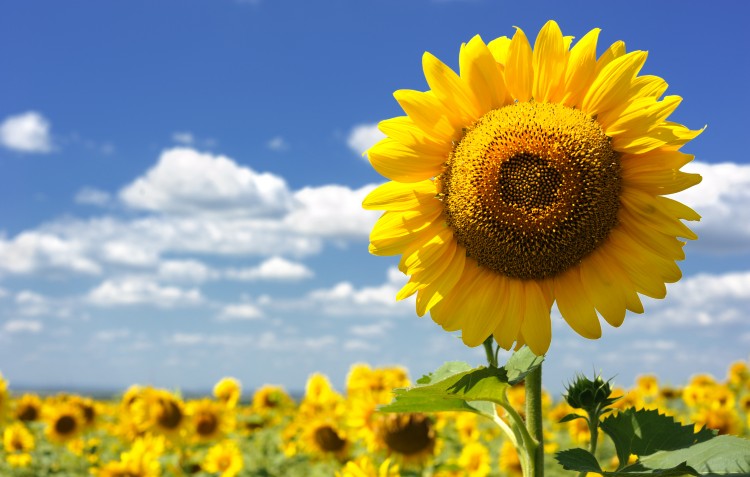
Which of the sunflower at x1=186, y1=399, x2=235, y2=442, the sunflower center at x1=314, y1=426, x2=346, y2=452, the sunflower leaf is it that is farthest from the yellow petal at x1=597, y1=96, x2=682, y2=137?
the sunflower at x1=186, y1=399, x2=235, y2=442

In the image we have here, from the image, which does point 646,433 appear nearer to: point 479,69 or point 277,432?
point 479,69

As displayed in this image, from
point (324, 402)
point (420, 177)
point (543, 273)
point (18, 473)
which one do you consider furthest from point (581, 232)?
point (18, 473)

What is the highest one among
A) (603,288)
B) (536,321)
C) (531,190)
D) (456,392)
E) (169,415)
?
(531,190)

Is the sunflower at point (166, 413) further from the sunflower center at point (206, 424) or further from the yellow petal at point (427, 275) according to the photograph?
the yellow petal at point (427, 275)

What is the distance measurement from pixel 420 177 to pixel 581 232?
562 millimetres

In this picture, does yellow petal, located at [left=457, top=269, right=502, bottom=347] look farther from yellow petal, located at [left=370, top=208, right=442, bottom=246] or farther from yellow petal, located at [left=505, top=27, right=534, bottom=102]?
yellow petal, located at [left=505, top=27, right=534, bottom=102]

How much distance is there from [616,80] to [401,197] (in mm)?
780

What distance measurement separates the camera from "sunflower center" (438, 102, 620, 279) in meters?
2.30

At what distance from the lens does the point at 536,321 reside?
2.24 m

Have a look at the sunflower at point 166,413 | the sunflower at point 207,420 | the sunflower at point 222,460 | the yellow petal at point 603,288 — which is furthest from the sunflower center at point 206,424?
the yellow petal at point 603,288

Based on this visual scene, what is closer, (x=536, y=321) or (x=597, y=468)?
(x=597, y=468)

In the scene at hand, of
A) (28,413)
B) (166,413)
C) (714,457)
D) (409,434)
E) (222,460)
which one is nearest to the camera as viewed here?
(714,457)

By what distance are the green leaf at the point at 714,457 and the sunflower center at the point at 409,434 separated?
13.8 ft

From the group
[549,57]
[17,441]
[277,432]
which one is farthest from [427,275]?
[17,441]
